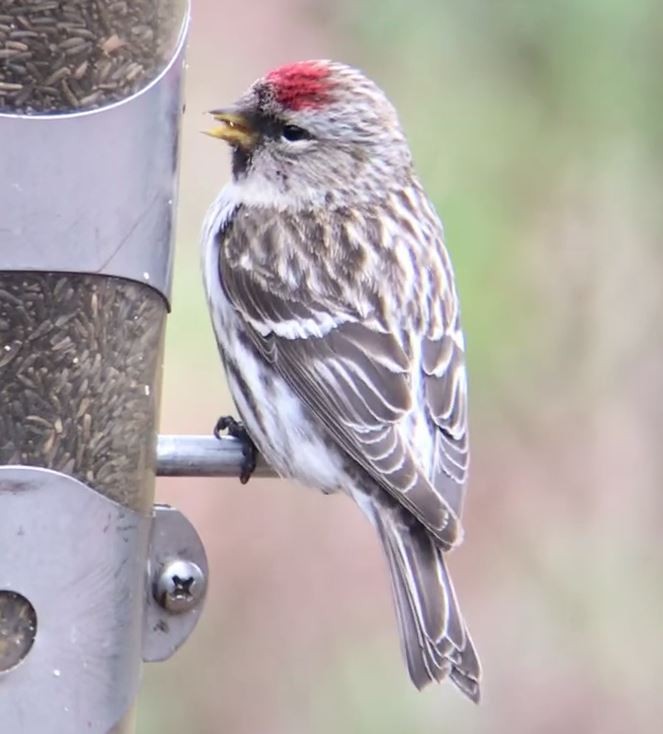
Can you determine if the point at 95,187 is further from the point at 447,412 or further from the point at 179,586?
the point at 447,412

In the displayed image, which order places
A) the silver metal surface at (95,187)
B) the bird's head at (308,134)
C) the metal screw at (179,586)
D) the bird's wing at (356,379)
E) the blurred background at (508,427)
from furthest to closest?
the blurred background at (508,427)
the bird's head at (308,134)
the bird's wing at (356,379)
the metal screw at (179,586)
the silver metal surface at (95,187)

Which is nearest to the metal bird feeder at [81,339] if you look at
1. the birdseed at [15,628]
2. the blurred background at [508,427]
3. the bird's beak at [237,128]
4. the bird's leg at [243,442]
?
the birdseed at [15,628]

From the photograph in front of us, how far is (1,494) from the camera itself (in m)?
3.16

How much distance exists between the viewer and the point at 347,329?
382cm

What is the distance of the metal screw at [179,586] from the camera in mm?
3467

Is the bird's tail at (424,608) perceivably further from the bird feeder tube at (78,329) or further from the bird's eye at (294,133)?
the bird's eye at (294,133)

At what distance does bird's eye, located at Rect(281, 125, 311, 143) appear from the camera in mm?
4031

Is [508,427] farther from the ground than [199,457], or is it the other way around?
[508,427]

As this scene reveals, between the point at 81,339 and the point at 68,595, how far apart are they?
17.1 inches

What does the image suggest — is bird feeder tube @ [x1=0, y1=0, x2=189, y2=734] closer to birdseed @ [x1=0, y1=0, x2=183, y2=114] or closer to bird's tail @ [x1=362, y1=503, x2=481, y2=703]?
birdseed @ [x1=0, y1=0, x2=183, y2=114]

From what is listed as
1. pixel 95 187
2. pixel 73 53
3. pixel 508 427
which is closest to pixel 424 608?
pixel 95 187

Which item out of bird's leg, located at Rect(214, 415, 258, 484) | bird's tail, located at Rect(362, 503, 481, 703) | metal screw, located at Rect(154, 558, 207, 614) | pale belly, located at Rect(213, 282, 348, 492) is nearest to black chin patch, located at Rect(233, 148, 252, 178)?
pale belly, located at Rect(213, 282, 348, 492)

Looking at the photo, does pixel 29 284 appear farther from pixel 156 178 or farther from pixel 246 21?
pixel 246 21

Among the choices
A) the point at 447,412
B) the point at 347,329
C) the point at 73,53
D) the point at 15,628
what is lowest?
the point at 15,628
